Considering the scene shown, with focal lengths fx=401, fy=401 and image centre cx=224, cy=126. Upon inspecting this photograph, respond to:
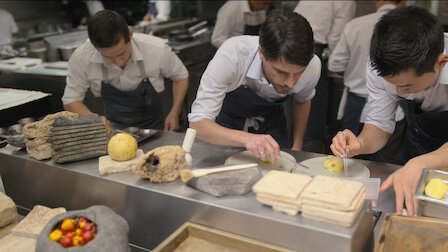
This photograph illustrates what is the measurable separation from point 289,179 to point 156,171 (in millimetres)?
520

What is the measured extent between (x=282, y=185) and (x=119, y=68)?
2.10m

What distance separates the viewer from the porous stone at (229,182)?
1403mm

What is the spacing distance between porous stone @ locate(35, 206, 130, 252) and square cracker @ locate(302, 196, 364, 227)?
0.62 metres

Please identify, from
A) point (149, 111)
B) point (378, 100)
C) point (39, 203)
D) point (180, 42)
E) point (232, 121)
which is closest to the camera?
point (39, 203)

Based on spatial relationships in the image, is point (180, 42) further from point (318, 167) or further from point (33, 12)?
point (33, 12)

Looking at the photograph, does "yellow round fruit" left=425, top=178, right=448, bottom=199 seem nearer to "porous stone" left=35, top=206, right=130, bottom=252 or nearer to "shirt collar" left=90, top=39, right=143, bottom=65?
"porous stone" left=35, top=206, right=130, bottom=252

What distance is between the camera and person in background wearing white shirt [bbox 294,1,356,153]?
442 cm

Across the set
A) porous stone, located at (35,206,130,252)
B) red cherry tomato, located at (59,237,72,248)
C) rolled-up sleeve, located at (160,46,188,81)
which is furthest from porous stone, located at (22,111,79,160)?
rolled-up sleeve, located at (160,46,188,81)

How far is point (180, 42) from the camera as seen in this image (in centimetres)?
539

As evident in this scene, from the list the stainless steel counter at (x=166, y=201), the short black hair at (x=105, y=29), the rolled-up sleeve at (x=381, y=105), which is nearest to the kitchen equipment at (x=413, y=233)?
the stainless steel counter at (x=166, y=201)

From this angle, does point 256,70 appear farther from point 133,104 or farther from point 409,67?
point 133,104

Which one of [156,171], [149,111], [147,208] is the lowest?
[149,111]

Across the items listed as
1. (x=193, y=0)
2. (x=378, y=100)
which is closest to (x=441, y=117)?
(x=378, y=100)

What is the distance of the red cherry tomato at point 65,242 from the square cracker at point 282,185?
2.06 feet
